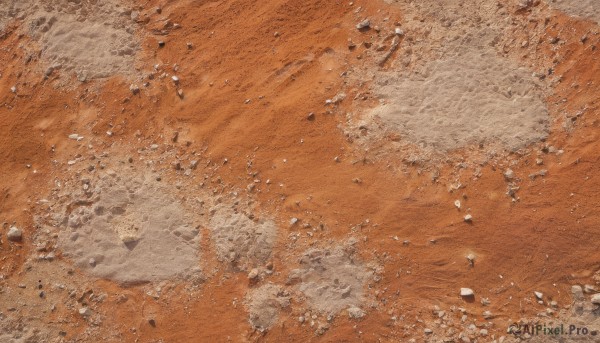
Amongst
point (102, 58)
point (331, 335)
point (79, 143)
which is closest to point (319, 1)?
point (102, 58)

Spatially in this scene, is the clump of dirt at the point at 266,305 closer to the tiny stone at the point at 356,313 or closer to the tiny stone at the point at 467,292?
the tiny stone at the point at 356,313

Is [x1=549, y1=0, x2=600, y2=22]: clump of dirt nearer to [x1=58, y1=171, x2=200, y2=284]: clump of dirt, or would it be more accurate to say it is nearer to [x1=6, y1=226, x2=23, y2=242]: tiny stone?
[x1=58, y1=171, x2=200, y2=284]: clump of dirt

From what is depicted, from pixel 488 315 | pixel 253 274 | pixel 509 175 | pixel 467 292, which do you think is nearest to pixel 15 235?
pixel 253 274

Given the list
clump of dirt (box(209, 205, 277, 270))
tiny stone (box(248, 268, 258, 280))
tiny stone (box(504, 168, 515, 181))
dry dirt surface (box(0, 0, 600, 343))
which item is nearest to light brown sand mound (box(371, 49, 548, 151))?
dry dirt surface (box(0, 0, 600, 343))

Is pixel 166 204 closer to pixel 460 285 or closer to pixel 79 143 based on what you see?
pixel 79 143

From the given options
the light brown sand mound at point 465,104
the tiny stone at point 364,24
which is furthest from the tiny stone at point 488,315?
the tiny stone at point 364,24

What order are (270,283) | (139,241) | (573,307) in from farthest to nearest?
1. (139,241)
2. (270,283)
3. (573,307)

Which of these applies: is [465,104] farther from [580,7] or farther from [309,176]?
[309,176]
